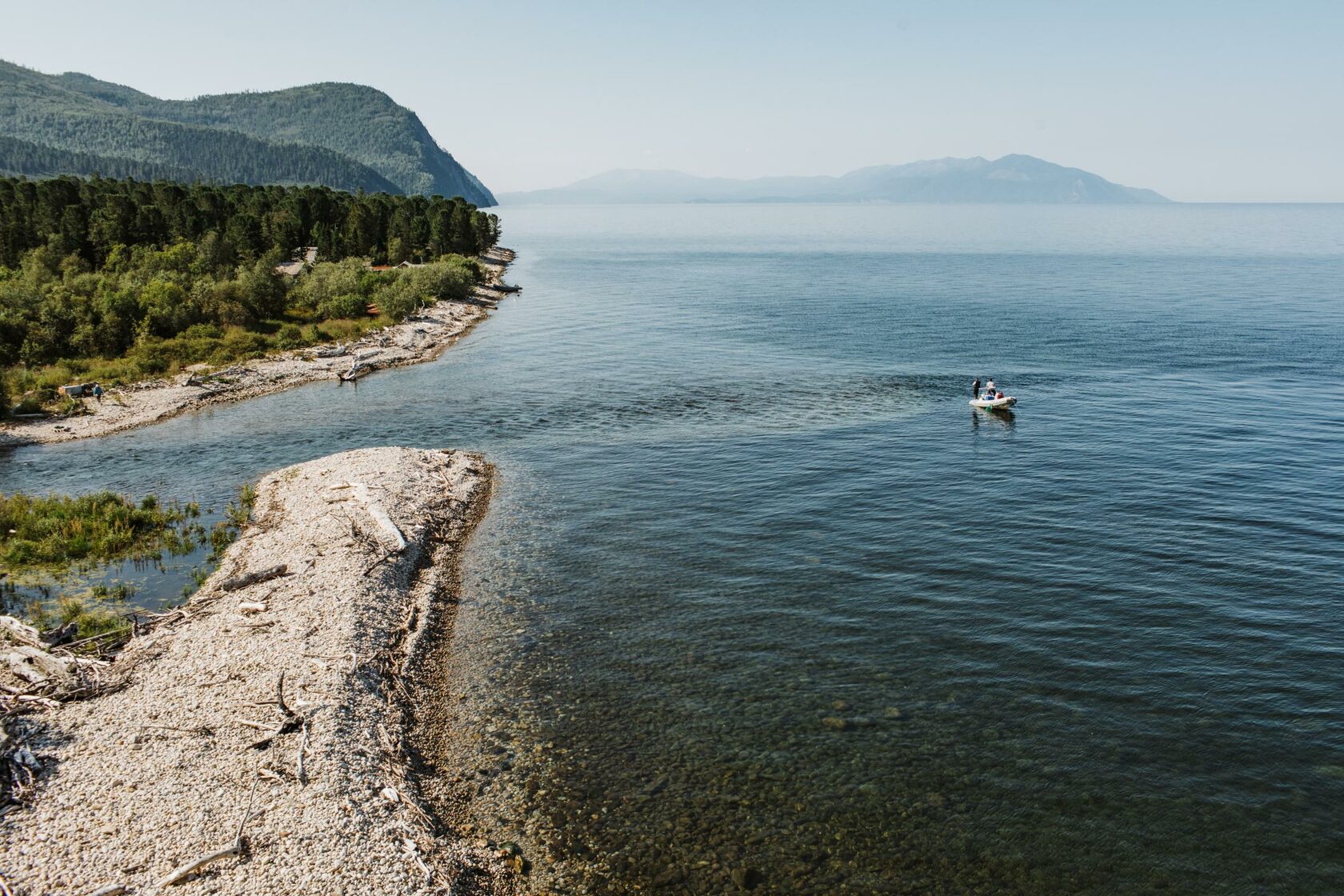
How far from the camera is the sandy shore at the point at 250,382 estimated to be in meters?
60.0

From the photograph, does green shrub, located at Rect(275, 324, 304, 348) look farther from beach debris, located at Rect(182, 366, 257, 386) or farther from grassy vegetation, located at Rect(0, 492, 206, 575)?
grassy vegetation, located at Rect(0, 492, 206, 575)

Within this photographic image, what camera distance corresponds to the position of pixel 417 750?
24.9m

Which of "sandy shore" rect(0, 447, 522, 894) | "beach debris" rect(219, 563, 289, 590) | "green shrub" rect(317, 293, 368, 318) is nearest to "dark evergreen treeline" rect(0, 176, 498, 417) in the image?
"green shrub" rect(317, 293, 368, 318)

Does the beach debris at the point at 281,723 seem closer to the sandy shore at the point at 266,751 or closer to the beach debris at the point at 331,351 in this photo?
the sandy shore at the point at 266,751

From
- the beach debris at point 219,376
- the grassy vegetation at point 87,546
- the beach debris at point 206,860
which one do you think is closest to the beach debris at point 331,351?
the beach debris at point 219,376

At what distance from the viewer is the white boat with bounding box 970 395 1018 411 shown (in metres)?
62.1

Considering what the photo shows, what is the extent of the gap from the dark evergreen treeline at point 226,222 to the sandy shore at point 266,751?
98.5 m

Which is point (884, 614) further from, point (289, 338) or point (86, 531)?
point (289, 338)

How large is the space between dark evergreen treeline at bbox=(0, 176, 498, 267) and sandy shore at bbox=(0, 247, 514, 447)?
33.6 meters

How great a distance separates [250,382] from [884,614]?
66.9 m

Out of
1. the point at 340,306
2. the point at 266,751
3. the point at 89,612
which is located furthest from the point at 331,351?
the point at 266,751

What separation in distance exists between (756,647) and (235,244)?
378 feet

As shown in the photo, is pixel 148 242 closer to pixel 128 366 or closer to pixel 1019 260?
pixel 128 366

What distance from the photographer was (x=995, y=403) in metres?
62.5
